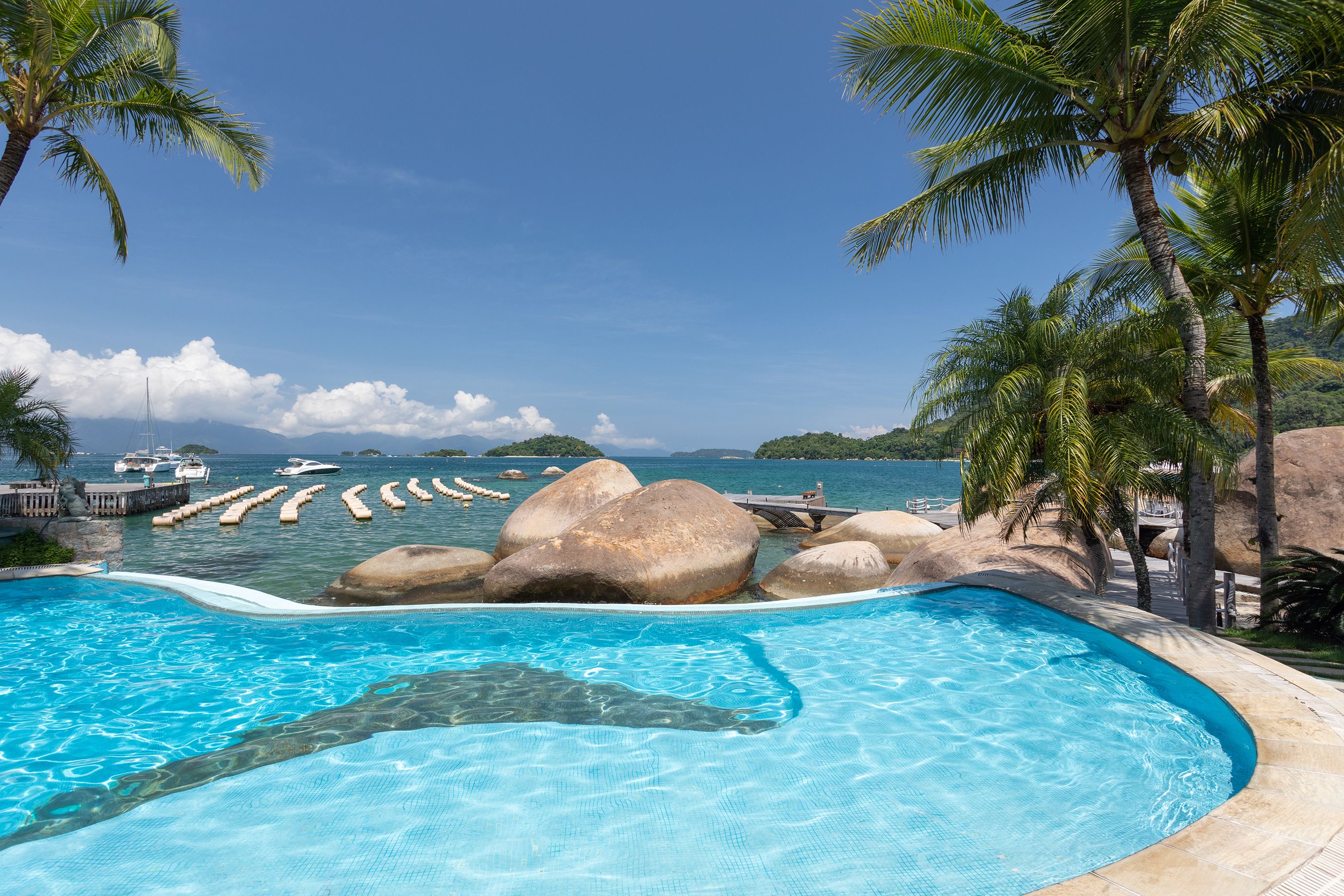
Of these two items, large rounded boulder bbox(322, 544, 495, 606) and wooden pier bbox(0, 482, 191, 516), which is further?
wooden pier bbox(0, 482, 191, 516)

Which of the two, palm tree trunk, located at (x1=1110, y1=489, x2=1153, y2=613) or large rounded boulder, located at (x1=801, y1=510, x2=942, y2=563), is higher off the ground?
→ palm tree trunk, located at (x1=1110, y1=489, x2=1153, y2=613)

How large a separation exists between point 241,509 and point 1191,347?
35974 millimetres

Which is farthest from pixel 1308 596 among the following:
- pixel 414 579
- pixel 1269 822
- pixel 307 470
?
pixel 307 470

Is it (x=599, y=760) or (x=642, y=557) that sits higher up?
(x=642, y=557)

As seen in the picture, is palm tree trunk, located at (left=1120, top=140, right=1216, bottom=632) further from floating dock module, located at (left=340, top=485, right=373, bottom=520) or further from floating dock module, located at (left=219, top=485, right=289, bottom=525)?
floating dock module, located at (left=219, top=485, right=289, bottom=525)

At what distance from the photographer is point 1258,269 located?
7.97 m

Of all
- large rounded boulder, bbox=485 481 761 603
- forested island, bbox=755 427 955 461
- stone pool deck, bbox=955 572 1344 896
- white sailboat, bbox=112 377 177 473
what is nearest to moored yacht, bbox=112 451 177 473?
white sailboat, bbox=112 377 177 473

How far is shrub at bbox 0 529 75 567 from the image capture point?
1076 cm

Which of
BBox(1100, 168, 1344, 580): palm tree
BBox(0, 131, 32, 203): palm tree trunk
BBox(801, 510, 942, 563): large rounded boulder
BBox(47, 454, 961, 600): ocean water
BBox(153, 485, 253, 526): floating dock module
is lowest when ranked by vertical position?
BBox(47, 454, 961, 600): ocean water

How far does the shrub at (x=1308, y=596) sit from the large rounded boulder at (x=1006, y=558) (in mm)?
2506

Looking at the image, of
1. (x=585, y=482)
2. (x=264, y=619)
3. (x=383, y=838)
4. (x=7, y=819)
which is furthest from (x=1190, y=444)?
(x=585, y=482)

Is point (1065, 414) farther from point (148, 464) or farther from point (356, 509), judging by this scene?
point (148, 464)

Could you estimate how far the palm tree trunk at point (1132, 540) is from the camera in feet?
25.8

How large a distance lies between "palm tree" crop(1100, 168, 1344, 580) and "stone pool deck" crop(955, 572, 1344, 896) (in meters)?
4.23
